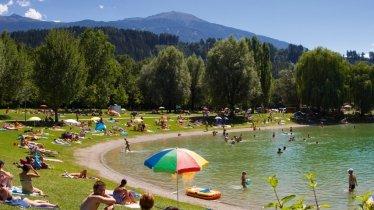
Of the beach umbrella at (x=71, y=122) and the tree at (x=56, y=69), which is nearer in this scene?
the beach umbrella at (x=71, y=122)

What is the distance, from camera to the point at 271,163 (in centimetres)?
4616

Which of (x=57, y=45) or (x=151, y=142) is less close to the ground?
(x=57, y=45)

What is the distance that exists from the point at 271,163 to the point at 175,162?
28963 millimetres

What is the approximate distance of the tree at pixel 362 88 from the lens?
337 feet

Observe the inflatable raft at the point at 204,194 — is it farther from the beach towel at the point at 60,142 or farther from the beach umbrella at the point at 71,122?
the beach umbrella at the point at 71,122

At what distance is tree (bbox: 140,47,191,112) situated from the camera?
98.8 m

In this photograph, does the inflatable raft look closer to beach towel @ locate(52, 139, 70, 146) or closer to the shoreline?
the shoreline

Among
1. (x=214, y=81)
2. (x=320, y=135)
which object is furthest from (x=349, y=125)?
(x=214, y=81)

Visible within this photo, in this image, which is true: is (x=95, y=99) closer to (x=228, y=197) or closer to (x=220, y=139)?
(x=220, y=139)

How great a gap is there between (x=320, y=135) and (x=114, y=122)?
31.8 meters

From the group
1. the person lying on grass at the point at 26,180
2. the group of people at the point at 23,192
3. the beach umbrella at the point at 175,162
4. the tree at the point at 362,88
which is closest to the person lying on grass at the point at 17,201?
the group of people at the point at 23,192

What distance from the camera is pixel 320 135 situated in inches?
2936

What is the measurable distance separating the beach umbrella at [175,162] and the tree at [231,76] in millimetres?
71324

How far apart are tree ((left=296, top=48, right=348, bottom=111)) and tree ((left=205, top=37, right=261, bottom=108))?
554 inches
